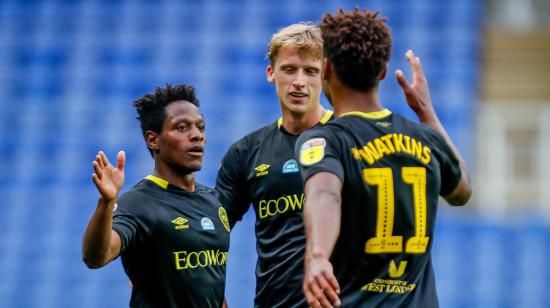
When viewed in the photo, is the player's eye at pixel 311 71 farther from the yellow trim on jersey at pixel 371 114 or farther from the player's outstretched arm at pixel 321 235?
the player's outstretched arm at pixel 321 235

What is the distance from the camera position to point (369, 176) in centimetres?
385

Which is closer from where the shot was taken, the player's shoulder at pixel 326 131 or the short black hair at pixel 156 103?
the player's shoulder at pixel 326 131

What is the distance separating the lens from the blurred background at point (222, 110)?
1232 centimetres

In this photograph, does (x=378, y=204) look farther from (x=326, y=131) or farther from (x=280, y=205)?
(x=280, y=205)


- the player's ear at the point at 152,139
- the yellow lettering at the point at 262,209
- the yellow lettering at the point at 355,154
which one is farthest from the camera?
the player's ear at the point at 152,139

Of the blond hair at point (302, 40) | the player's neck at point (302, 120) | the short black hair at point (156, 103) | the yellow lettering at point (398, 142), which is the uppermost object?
the blond hair at point (302, 40)

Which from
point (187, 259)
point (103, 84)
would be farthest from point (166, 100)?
point (103, 84)

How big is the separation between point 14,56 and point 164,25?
7.31 ft

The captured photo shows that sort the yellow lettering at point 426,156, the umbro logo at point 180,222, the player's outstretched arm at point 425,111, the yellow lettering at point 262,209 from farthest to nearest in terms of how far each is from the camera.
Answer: the yellow lettering at point 262,209, the umbro logo at point 180,222, the player's outstretched arm at point 425,111, the yellow lettering at point 426,156

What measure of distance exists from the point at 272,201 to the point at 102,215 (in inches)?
43.9

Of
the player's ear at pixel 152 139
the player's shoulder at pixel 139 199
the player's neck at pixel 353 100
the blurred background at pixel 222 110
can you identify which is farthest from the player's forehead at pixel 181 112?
the blurred background at pixel 222 110

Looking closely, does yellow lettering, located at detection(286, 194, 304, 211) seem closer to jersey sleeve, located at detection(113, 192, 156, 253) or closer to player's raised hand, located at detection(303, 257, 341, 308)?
jersey sleeve, located at detection(113, 192, 156, 253)

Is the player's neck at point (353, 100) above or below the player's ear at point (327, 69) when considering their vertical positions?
below

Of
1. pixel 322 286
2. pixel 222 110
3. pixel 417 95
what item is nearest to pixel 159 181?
pixel 417 95
